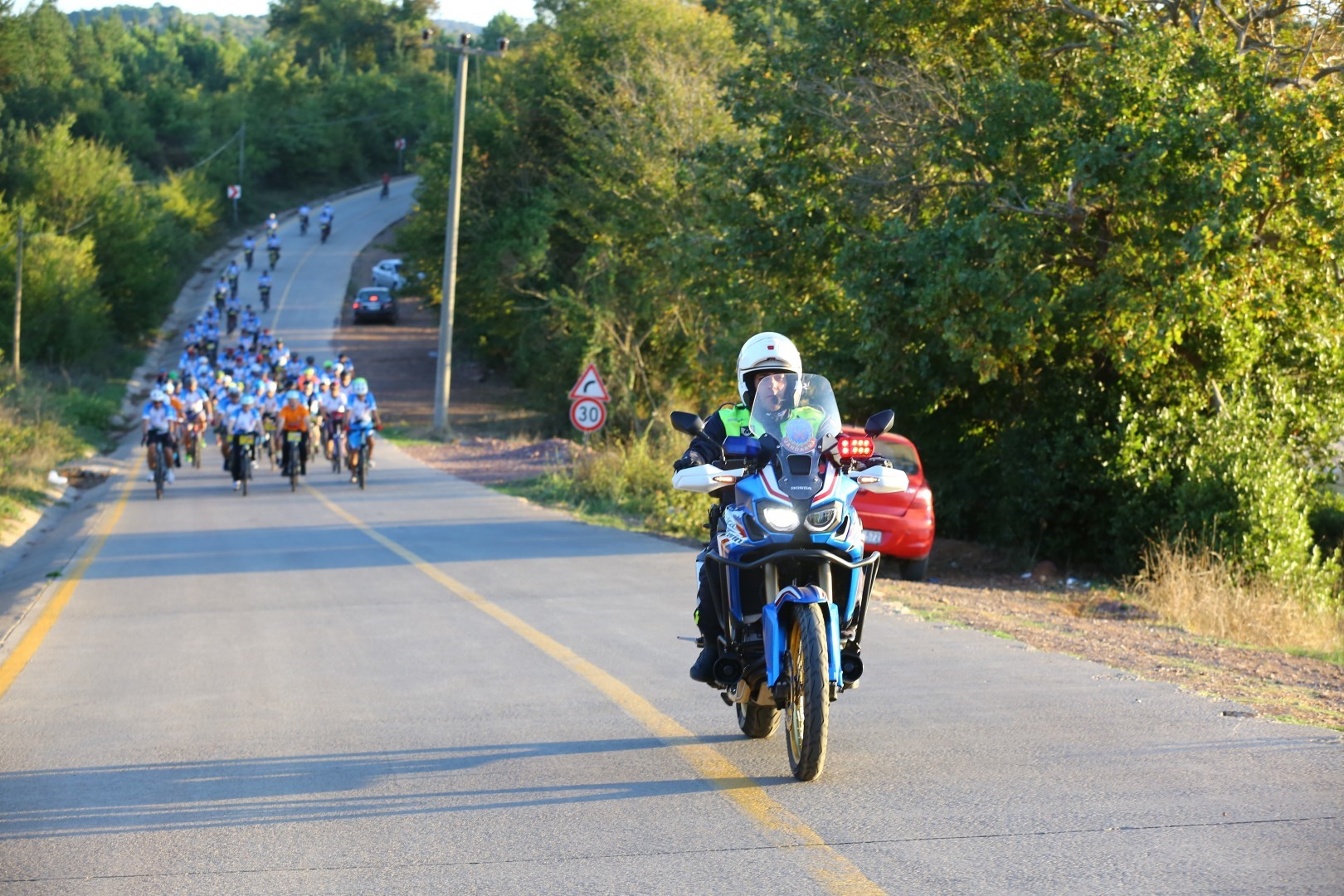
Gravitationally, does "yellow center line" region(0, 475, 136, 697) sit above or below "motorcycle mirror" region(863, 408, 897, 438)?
below

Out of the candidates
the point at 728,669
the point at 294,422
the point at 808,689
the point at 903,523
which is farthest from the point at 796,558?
the point at 294,422

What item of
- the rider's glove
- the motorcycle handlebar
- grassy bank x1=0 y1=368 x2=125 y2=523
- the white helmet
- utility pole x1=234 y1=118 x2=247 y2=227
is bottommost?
grassy bank x1=0 y1=368 x2=125 y2=523

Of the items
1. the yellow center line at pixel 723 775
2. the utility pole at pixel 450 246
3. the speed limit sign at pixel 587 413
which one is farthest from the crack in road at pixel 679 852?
the utility pole at pixel 450 246

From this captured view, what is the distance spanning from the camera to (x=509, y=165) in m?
48.1

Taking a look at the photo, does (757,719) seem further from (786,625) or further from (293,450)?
(293,450)

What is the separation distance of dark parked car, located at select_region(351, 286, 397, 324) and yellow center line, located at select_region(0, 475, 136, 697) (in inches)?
2012

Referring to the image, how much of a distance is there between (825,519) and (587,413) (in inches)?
747

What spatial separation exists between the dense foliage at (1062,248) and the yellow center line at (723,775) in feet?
30.3

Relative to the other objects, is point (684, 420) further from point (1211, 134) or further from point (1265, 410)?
point (1265, 410)

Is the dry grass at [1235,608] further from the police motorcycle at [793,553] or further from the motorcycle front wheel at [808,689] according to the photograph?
the motorcycle front wheel at [808,689]

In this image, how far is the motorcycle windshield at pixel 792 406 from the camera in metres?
6.37

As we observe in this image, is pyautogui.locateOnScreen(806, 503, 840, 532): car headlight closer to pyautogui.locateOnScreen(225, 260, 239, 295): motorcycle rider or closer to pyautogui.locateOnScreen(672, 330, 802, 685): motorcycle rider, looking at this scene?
pyautogui.locateOnScreen(672, 330, 802, 685): motorcycle rider

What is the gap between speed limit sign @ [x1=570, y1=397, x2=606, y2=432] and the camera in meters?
24.7

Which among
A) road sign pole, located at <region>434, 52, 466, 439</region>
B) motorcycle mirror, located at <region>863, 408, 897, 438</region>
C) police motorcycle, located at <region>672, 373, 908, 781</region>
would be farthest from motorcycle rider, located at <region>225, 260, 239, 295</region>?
motorcycle mirror, located at <region>863, 408, 897, 438</region>
